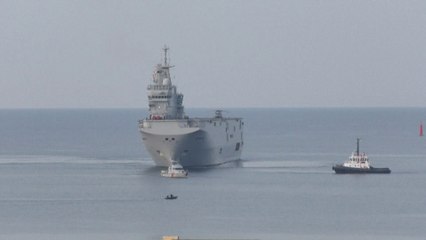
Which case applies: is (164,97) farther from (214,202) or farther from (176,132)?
(214,202)

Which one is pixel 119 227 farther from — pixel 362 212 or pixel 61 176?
pixel 61 176

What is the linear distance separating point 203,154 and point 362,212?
48.8 m

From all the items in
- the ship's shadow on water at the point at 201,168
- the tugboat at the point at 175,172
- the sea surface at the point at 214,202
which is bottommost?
the sea surface at the point at 214,202

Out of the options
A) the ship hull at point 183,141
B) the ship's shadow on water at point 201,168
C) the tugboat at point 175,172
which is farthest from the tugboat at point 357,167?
the tugboat at point 175,172

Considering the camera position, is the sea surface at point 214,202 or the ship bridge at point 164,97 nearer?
the sea surface at point 214,202

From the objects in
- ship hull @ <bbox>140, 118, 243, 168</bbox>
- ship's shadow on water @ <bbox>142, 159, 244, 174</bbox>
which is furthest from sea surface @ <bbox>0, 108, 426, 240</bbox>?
ship hull @ <bbox>140, 118, 243, 168</bbox>

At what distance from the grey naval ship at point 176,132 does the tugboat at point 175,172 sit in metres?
2.14

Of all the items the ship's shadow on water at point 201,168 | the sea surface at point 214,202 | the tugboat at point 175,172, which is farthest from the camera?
the ship's shadow on water at point 201,168

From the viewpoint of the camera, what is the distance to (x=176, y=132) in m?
147

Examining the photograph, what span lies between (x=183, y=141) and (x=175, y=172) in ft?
22.7

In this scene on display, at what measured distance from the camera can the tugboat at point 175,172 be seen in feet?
463

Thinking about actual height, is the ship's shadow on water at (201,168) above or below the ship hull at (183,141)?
below

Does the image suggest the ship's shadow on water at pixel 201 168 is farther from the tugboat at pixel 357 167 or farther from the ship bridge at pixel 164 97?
the tugboat at pixel 357 167

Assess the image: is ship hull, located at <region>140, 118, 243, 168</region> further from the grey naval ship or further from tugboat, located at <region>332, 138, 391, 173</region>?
tugboat, located at <region>332, 138, 391, 173</region>
